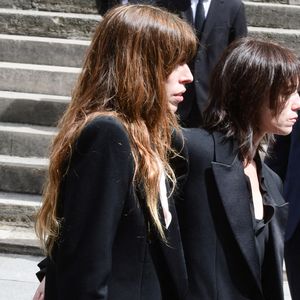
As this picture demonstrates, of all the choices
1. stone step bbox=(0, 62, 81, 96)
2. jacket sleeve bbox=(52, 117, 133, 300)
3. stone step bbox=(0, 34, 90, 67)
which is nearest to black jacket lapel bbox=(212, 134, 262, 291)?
jacket sleeve bbox=(52, 117, 133, 300)

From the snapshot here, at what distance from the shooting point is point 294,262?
2910 millimetres

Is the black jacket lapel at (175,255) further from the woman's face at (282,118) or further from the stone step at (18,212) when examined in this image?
the stone step at (18,212)

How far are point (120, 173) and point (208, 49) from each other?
3255 mm

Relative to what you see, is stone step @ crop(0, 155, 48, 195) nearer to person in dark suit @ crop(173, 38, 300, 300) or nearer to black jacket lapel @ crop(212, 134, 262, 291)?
person in dark suit @ crop(173, 38, 300, 300)

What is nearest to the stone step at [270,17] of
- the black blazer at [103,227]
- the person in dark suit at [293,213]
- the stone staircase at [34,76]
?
the stone staircase at [34,76]

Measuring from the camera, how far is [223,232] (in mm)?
2080

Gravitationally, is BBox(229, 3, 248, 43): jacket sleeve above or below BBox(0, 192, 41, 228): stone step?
above

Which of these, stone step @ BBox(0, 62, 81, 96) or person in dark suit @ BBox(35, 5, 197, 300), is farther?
stone step @ BBox(0, 62, 81, 96)

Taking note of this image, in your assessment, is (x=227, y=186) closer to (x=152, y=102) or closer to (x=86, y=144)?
(x=152, y=102)

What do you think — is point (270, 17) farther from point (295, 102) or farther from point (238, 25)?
point (295, 102)

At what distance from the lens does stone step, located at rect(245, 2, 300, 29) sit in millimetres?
7000

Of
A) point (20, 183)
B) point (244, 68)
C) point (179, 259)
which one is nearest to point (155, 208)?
point (179, 259)

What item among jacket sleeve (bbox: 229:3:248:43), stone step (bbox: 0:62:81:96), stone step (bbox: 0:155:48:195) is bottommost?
stone step (bbox: 0:155:48:195)

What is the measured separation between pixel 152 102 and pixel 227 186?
0.39m
